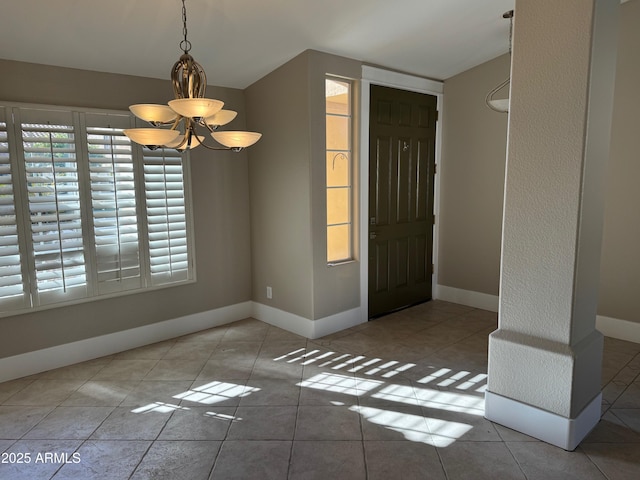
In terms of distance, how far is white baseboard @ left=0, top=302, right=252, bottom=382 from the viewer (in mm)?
3291

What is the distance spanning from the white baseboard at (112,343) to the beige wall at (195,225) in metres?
0.05

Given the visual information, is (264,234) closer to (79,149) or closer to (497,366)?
(79,149)

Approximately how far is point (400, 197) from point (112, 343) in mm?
Result: 3045

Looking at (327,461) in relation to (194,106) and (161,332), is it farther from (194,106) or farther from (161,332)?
(161,332)

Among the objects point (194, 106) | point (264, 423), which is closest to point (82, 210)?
point (194, 106)

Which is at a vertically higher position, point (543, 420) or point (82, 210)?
point (82, 210)

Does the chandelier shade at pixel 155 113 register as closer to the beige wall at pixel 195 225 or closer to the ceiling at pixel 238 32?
the ceiling at pixel 238 32

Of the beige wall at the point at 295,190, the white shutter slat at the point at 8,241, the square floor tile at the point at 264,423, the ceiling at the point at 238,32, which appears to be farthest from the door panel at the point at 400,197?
the white shutter slat at the point at 8,241

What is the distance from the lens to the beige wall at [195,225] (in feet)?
10.7

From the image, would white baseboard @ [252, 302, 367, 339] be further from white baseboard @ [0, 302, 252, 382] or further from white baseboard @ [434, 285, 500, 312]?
white baseboard @ [434, 285, 500, 312]

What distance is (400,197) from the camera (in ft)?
15.4

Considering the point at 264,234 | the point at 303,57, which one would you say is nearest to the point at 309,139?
the point at 303,57

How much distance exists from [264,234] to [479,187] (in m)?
2.35

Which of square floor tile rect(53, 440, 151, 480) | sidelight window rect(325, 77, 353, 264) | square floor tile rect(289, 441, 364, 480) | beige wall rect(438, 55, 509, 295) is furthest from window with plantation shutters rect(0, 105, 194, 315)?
beige wall rect(438, 55, 509, 295)
